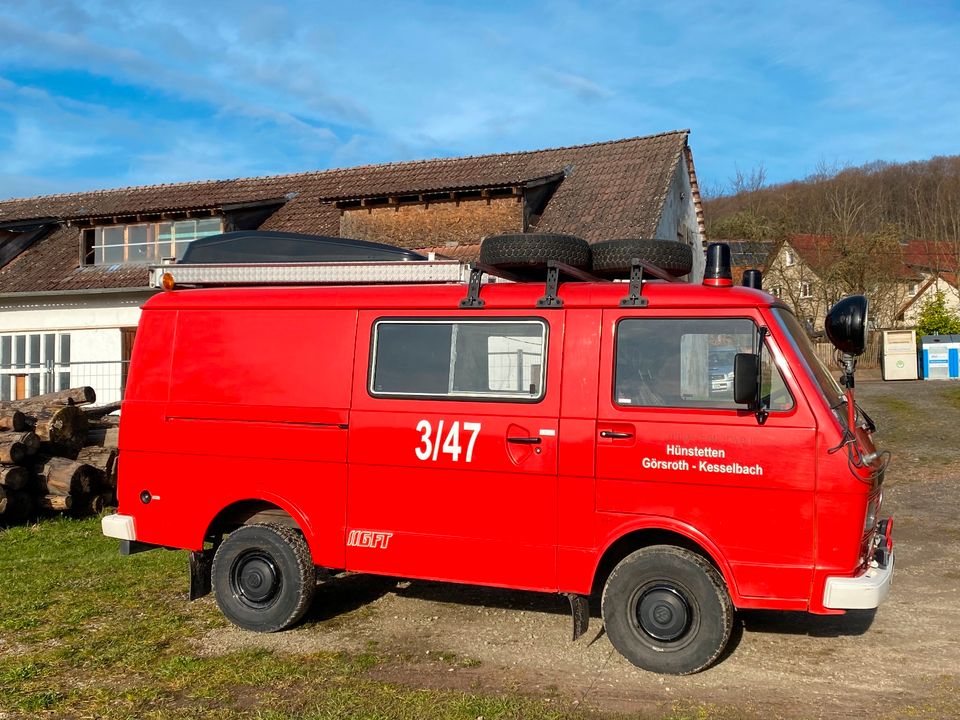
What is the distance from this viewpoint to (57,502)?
35.3 feet

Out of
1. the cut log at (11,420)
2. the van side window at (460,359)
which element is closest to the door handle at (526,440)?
the van side window at (460,359)

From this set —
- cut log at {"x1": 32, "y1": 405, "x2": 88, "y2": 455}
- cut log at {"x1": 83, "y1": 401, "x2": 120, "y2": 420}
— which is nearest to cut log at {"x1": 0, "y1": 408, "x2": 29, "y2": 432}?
cut log at {"x1": 32, "y1": 405, "x2": 88, "y2": 455}

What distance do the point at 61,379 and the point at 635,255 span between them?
1695 cm

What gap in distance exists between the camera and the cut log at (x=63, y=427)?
445 inches

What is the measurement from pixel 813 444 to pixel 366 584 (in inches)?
168

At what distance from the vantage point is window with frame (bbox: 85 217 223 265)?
70.1ft

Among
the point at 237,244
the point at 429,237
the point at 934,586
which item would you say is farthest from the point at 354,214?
the point at 934,586

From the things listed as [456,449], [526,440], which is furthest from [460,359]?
[526,440]

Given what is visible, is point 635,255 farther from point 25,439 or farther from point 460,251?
point 460,251

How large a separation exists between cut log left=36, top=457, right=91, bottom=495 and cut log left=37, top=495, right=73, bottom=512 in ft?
0.16

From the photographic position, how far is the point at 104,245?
22047 millimetres

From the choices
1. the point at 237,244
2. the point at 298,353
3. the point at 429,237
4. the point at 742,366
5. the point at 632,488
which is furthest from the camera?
the point at 429,237

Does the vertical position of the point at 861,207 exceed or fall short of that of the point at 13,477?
it exceeds it

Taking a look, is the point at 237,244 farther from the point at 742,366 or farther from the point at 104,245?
the point at 104,245
